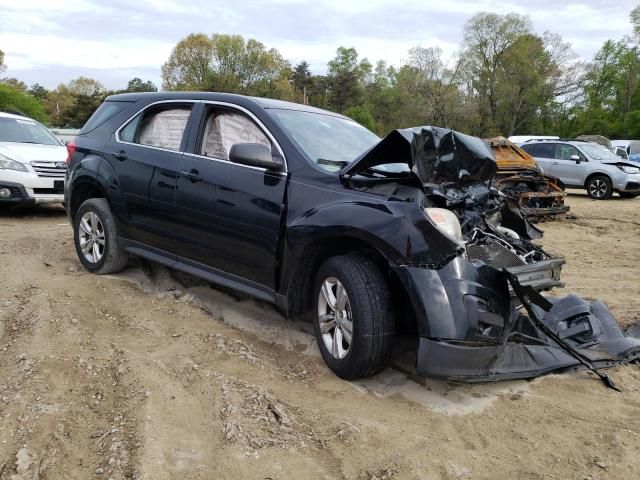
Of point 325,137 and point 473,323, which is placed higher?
point 325,137

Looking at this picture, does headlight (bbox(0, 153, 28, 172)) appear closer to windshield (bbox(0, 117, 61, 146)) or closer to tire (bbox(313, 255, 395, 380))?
windshield (bbox(0, 117, 61, 146))

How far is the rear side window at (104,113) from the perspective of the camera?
17.5 feet

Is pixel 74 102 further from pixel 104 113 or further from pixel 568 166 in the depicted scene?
pixel 104 113

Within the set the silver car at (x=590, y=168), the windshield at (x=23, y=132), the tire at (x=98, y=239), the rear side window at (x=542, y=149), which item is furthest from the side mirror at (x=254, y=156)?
the rear side window at (x=542, y=149)

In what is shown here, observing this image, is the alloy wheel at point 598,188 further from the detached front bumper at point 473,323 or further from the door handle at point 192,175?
the door handle at point 192,175

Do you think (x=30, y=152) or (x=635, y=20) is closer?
(x=30, y=152)

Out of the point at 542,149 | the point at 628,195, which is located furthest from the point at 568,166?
the point at 628,195

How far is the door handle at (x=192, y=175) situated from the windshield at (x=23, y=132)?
6469 millimetres

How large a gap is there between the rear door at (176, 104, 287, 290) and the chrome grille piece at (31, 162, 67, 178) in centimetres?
523

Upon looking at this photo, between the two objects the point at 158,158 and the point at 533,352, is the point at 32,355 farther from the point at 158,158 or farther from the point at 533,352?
the point at 533,352

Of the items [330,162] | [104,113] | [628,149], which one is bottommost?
[330,162]

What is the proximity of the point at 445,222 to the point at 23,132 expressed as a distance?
8985mm

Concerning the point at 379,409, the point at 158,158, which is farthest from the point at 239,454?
the point at 158,158

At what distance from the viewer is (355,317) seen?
3.12 meters
